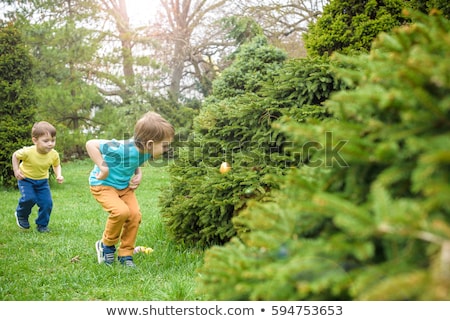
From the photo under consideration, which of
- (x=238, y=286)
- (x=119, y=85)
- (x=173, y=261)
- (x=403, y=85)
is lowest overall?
(x=173, y=261)

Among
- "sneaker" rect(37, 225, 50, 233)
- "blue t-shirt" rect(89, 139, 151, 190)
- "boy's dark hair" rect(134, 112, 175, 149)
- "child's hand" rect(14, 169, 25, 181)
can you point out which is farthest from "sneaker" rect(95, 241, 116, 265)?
"child's hand" rect(14, 169, 25, 181)

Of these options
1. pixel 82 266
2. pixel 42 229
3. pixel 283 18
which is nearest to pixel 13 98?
pixel 42 229

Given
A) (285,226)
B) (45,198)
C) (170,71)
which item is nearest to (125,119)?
(170,71)

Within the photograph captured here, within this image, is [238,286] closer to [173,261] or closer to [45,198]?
[173,261]

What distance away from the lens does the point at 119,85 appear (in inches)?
659

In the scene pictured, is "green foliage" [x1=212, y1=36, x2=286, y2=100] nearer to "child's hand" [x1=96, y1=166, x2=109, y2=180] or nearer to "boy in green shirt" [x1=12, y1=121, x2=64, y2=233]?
"boy in green shirt" [x1=12, y1=121, x2=64, y2=233]

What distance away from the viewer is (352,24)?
203 inches

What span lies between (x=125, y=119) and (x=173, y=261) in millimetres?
11687

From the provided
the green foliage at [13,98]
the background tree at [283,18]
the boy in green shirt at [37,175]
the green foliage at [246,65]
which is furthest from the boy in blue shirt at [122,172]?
the background tree at [283,18]

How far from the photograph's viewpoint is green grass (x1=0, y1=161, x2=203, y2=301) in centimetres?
297

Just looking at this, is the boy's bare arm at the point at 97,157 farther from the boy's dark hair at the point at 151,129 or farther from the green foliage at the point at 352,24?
the green foliage at the point at 352,24

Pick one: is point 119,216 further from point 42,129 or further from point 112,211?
point 42,129

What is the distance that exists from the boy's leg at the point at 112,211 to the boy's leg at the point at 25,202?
74.5 inches

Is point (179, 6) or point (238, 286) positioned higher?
point (179, 6)
